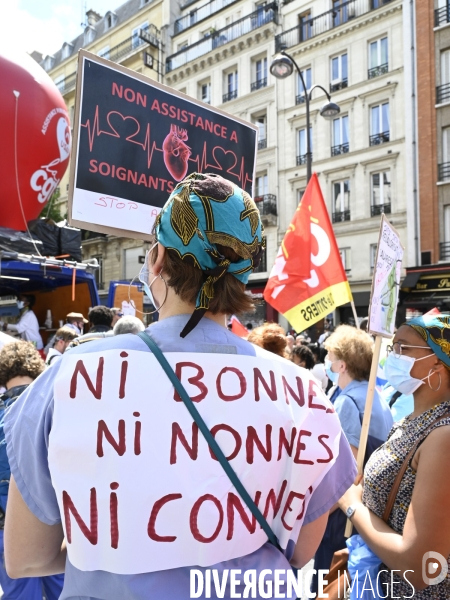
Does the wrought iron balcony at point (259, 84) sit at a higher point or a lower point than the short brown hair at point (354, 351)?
higher

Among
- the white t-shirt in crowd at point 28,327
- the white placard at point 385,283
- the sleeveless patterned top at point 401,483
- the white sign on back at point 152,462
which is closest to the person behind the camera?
the white sign on back at point 152,462

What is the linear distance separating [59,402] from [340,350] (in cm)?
244

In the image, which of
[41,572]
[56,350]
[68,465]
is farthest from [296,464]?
[56,350]

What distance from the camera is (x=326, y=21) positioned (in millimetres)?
21531

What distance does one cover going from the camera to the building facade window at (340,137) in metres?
20.8

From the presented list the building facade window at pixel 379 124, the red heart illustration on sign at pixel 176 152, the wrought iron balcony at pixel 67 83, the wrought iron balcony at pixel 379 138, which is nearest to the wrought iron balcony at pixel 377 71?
the building facade window at pixel 379 124

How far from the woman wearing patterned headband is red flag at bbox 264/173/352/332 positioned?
7.13 ft

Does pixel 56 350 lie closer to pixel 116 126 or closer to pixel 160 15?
pixel 116 126

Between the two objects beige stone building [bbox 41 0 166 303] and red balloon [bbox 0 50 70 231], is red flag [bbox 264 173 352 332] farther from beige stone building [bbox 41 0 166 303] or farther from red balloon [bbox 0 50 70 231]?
beige stone building [bbox 41 0 166 303]

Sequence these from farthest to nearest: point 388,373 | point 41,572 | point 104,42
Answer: point 104,42
point 388,373
point 41,572

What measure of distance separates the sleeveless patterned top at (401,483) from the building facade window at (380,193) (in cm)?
1883

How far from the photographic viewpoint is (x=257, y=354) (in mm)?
1219

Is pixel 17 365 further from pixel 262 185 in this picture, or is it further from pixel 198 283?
pixel 262 185

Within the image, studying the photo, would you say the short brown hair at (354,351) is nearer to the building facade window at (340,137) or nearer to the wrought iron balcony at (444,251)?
the wrought iron balcony at (444,251)
